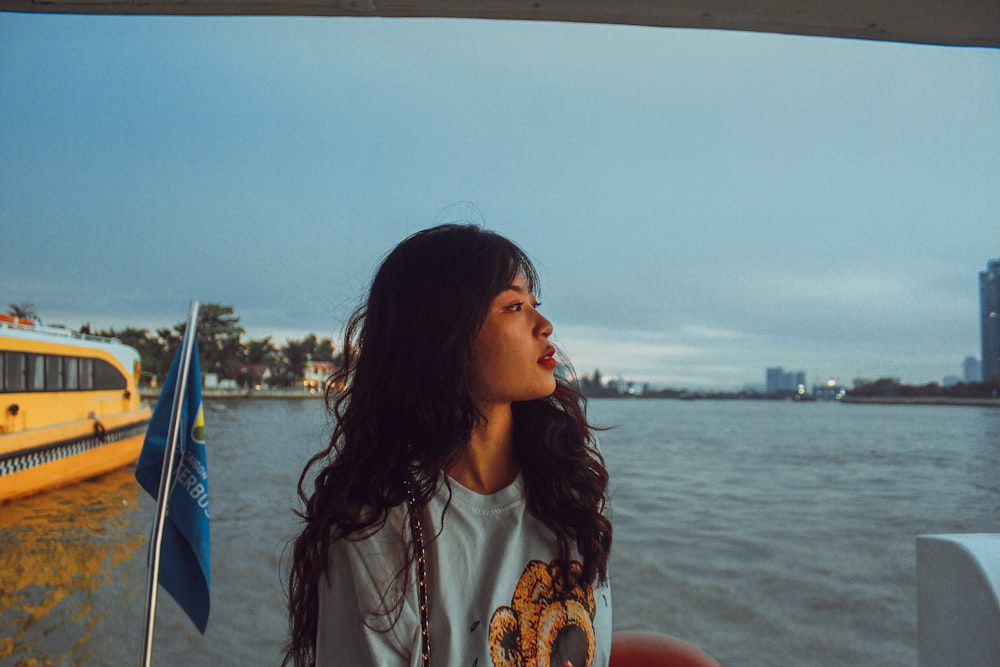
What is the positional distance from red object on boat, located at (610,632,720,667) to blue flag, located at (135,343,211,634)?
1.29 meters

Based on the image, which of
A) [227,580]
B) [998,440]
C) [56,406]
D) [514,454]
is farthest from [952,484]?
[514,454]

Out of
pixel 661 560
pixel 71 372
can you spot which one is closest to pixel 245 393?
pixel 71 372

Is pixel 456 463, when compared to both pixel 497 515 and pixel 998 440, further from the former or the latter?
pixel 998 440

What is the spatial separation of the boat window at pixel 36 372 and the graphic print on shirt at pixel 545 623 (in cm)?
945

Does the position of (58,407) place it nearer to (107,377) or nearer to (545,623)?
(107,377)

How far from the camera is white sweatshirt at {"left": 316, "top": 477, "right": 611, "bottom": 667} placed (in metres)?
0.85

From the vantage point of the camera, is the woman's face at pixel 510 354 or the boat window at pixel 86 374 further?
the boat window at pixel 86 374

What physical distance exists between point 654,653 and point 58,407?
10.2 m

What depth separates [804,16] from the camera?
154 centimetres

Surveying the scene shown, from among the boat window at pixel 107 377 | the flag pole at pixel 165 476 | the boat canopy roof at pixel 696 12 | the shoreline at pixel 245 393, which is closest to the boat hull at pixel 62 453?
the boat window at pixel 107 377

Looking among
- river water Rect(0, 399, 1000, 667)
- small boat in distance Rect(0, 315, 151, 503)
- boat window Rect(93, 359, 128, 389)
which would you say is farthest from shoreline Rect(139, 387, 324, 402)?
small boat in distance Rect(0, 315, 151, 503)

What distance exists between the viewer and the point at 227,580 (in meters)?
9.31

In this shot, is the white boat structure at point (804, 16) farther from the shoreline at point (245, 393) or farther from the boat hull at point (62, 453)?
the shoreline at point (245, 393)

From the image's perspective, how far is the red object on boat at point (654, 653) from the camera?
1137 mm
